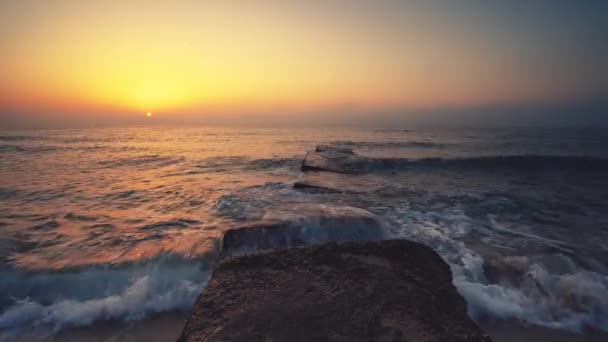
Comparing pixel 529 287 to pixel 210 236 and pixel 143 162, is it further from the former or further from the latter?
pixel 143 162

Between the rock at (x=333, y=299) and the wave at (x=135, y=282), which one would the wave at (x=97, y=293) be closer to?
the wave at (x=135, y=282)

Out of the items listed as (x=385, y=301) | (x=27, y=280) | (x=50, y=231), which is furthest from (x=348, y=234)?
(x=50, y=231)

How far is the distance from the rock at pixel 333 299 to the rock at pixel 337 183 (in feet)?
17.6

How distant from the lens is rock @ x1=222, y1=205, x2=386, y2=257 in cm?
374

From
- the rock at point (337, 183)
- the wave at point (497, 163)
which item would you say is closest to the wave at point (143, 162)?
the rock at point (337, 183)

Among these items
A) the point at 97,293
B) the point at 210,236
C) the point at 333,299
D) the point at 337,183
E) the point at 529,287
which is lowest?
the point at 529,287

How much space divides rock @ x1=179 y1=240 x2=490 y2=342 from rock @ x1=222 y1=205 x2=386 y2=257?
1.07 m

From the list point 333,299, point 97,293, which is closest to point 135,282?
point 97,293

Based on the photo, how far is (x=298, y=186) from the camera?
8.31m

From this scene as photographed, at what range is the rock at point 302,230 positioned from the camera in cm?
374

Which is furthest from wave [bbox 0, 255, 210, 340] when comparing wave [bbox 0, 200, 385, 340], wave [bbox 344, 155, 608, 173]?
wave [bbox 344, 155, 608, 173]

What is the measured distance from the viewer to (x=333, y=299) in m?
2.06

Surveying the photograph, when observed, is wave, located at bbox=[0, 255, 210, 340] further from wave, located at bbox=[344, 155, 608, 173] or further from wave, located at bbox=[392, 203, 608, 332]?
wave, located at bbox=[344, 155, 608, 173]

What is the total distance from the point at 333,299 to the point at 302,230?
7.33 feet
